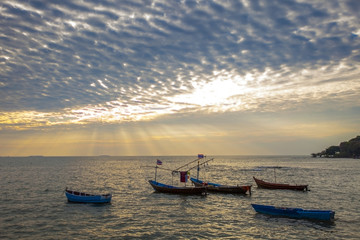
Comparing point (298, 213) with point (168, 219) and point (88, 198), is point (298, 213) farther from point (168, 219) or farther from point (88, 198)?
point (88, 198)

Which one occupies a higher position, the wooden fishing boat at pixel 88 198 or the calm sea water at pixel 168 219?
the wooden fishing boat at pixel 88 198

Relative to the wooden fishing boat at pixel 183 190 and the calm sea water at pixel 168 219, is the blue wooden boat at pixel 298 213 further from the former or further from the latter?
the wooden fishing boat at pixel 183 190

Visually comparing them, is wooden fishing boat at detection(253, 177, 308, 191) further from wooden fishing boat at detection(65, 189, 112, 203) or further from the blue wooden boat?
wooden fishing boat at detection(65, 189, 112, 203)

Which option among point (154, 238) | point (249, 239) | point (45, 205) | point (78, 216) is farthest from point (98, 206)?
point (249, 239)

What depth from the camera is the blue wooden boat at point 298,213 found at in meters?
28.2

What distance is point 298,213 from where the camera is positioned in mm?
29516

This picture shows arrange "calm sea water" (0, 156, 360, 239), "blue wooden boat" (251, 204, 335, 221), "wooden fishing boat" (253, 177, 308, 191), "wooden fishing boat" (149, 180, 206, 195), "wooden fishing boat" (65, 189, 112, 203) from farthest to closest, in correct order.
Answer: "wooden fishing boat" (253, 177, 308, 191), "wooden fishing boat" (149, 180, 206, 195), "wooden fishing boat" (65, 189, 112, 203), "blue wooden boat" (251, 204, 335, 221), "calm sea water" (0, 156, 360, 239)

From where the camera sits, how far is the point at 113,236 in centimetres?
2402

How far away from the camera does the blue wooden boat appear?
28.2 m

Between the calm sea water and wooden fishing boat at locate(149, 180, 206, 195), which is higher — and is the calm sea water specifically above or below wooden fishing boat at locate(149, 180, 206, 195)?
below

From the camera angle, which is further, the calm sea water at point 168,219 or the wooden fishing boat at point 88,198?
the wooden fishing boat at point 88,198

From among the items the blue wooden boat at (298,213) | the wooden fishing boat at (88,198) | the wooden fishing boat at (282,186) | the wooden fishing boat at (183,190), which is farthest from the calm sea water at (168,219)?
the wooden fishing boat at (282,186)

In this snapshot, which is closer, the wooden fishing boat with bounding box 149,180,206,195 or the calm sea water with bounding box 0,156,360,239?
the calm sea water with bounding box 0,156,360,239

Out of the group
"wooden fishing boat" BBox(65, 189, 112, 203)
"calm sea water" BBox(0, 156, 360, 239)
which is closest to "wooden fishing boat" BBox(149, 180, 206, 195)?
"calm sea water" BBox(0, 156, 360, 239)
